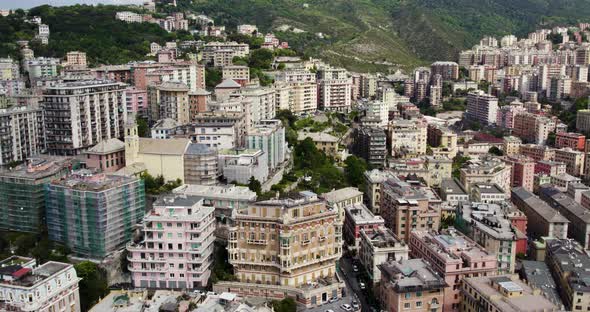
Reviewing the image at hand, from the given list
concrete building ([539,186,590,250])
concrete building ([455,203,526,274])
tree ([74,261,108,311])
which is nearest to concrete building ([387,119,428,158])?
concrete building ([539,186,590,250])

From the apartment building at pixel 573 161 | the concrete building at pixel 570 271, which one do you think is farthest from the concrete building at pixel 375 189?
the apartment building at pixel 573 161

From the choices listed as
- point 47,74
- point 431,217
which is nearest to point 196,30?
point 47,74

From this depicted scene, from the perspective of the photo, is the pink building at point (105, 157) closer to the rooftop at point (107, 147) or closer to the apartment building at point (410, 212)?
the rooftop at point (107, 147)

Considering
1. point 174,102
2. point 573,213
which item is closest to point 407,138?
point 573,213

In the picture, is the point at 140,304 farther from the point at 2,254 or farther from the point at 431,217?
the point at 431,217

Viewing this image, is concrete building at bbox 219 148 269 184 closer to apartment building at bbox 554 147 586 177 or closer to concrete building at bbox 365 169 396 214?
concrete building at bbox 365 169 396 214

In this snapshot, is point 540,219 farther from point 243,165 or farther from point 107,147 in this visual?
point 107,147
